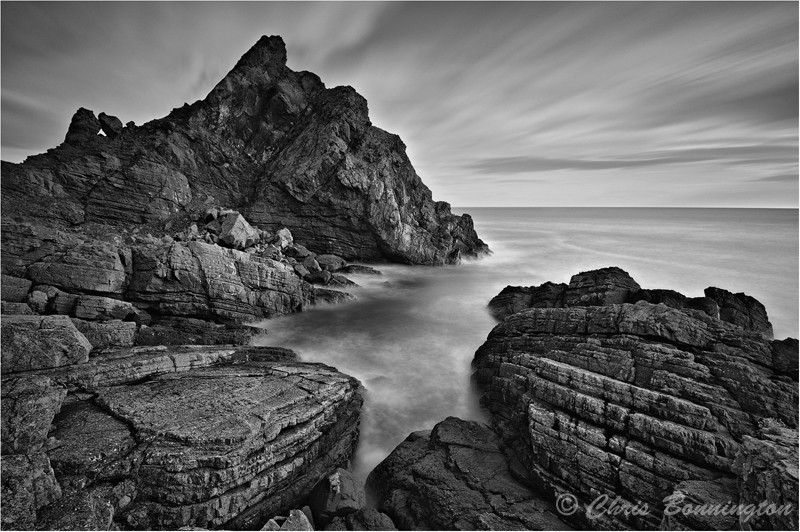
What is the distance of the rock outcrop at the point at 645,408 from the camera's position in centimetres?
630

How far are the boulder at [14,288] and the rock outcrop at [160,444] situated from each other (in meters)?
4.96

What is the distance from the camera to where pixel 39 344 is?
8.26 m

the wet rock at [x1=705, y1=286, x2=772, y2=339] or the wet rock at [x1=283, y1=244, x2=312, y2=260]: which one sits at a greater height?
the wet rock at [x1=283, y1=244, x2=312, y2=260]

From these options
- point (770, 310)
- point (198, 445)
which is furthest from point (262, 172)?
point (770, 310)

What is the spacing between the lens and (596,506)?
21.9 feet

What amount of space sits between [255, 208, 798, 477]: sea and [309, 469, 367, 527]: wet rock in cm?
180

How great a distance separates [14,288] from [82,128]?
2202 centimetres

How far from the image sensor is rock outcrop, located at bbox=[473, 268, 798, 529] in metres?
6.30

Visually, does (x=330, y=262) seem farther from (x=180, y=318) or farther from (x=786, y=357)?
(x=786, y=357)

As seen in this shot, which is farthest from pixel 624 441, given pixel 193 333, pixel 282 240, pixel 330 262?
pixel 282 240

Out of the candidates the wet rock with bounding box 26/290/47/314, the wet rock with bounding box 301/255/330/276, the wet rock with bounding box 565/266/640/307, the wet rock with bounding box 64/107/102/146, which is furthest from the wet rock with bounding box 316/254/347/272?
the wet rock with bounding box 64/107/102/146

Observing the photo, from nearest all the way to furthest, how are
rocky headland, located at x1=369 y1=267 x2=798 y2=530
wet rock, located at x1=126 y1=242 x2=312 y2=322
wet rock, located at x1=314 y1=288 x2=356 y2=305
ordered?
rocky headland, located at x1=369 y1=267 x2=798 y2=530 < wet rock, located at x1=126 y1=242 x2=312 y2=322 < wet rock, located at x1=314 y1=288 x2=356 y2=305

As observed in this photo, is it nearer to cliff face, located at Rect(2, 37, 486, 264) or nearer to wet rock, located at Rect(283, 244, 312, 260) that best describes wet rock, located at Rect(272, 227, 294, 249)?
wet rock, located at Rect(283, 244, 312, 260)

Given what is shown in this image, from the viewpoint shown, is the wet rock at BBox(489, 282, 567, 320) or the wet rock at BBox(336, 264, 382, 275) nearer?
the wet rock at BBox(489, 282, 567, 320)
